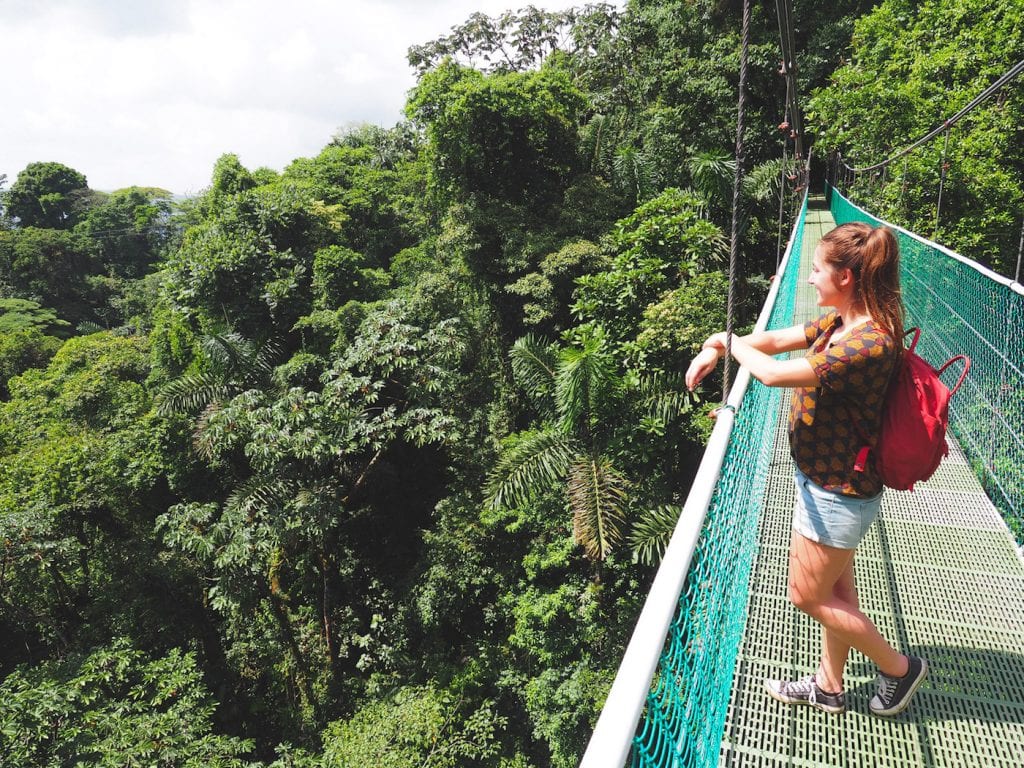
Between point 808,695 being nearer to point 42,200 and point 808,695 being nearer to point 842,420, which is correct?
point 842,420

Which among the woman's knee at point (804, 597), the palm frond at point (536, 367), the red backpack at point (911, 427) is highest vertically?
the red backpack at point (911, 427)

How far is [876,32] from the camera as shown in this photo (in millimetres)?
10000

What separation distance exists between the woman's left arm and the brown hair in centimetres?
18

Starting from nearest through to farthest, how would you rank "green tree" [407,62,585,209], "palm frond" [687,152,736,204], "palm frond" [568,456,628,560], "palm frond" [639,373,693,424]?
"palm frond" [568,456,628,560]
"palm frond" [639,373,693,424]
"palm frond" [687,152,736,204]
"green tree" [407,62,585,209]

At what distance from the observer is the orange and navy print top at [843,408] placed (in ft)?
3.78

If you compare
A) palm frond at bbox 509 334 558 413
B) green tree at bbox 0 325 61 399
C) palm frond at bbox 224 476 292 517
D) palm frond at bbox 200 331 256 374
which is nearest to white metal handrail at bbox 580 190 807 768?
palm frond at bbox 509 334 558 413

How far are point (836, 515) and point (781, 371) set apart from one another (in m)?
0.34

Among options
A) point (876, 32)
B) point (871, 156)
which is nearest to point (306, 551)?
point (871, 156)

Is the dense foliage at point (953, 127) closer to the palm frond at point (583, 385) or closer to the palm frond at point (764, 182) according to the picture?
the palm frond at point (764, 182)

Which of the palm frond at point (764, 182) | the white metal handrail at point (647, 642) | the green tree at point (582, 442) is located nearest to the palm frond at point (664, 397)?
the green tree at point (582, 442)

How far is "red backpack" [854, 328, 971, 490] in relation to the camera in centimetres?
117

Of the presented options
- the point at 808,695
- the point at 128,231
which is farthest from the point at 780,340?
the point at 128,231

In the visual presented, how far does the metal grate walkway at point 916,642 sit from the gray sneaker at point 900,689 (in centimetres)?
5

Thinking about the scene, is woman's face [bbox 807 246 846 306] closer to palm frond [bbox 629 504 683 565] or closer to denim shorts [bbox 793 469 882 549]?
denim shorts [bbox 793 469 882 549]
